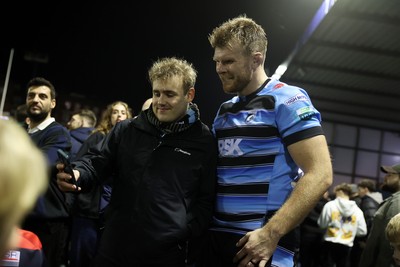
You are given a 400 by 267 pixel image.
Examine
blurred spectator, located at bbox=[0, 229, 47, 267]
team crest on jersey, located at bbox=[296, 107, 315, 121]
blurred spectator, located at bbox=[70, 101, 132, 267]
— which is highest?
team crest on jersey, located at bbox=[296, 107, 315, 121]

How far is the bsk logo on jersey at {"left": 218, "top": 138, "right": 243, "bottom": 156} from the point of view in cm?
205

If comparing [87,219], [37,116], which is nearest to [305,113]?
[87,219]

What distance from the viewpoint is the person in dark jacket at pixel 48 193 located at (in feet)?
11.0

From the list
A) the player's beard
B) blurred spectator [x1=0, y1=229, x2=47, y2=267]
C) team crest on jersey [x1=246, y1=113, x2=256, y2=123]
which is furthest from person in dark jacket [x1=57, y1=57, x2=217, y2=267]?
the player's beard

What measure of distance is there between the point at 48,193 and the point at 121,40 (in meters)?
8.56

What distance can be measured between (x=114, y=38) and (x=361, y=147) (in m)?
12.4

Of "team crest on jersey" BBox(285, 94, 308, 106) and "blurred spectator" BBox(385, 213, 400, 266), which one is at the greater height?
"team crest on jersey" BBox(285, 94, 308, 106)

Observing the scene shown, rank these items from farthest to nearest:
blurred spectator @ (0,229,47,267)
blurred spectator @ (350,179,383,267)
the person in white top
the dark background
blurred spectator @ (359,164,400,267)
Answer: the dark background → blurred spectator @ (350,179,383,267) → the person in white top → blurred spectator @ (359,164,400,267) → blurred spectator @ (0,229,47,267)

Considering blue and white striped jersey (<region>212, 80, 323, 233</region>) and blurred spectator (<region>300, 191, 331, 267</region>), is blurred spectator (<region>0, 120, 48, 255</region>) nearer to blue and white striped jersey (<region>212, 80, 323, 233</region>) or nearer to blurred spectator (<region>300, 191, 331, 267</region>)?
blue and white striped jersey (<region>212, 80, 323, 233</region>)

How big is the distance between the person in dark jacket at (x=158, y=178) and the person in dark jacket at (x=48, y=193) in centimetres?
119

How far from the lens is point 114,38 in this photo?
11.4 m

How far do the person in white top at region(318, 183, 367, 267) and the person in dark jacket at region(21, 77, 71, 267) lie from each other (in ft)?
13.9

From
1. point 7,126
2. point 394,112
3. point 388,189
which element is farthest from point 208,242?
point 394,112

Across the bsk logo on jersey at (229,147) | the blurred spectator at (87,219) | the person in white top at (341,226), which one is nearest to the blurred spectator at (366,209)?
the person in white top at (341,226)
